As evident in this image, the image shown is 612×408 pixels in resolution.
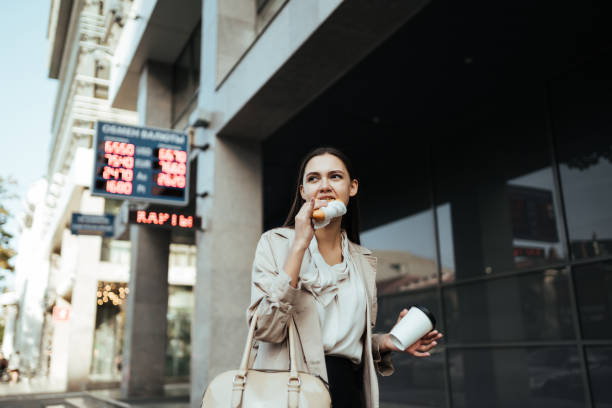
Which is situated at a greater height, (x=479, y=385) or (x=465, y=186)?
(x=465, y=186)

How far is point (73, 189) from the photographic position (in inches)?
993

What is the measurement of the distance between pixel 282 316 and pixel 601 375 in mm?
6216

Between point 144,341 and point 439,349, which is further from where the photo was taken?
point 144,341

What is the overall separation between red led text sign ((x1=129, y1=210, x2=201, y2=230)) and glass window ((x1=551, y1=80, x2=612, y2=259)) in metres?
6.11

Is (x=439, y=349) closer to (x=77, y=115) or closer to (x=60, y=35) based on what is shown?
(x=77, y=115)

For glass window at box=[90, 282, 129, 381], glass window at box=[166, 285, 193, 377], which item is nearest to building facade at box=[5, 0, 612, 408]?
glass window at box=[166, 285, 193, 377]

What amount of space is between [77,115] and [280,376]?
27.0 metres

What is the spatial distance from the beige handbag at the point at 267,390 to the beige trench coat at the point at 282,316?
0.10 m

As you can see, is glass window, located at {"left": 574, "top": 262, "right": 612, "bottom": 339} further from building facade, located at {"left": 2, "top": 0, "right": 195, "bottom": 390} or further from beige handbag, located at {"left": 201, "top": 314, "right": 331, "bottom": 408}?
building facade, located at {"left": 2, "top": 0, "right": 195, "bottom": 390}

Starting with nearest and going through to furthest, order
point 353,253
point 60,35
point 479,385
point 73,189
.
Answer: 1. point 353,253
2. point 479,385
3. point 73,189
4. point 60,35

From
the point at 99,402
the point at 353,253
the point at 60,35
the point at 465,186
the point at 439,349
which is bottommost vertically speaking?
the point at 99,402

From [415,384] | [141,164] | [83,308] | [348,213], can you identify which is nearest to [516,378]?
[415,384]

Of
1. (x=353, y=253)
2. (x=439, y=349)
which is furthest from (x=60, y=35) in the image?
(x=353, y=253)

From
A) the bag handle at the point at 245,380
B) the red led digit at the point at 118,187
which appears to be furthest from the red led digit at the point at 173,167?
the bag handle at the point at 245,380
